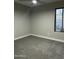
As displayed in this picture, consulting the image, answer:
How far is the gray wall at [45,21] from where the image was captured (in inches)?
201

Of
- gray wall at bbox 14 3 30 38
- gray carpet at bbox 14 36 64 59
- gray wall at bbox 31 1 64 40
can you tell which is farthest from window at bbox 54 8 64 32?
gray wall at bbox 14 3 30 38

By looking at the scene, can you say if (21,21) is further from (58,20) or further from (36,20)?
(58,20)

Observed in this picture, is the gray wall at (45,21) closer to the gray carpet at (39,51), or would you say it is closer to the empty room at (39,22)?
the empty room at (39,22)

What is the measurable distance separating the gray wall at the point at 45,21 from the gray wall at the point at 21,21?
608 mm

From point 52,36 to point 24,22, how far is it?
239 centimetres

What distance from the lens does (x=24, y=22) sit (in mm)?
6137

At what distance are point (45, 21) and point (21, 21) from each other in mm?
1704

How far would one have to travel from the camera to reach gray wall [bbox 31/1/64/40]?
201 inches

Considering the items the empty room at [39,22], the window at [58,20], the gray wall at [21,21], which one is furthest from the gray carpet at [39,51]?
the gray wall at [21,21]
